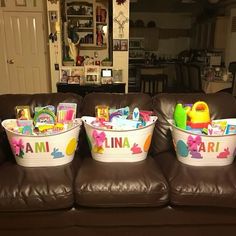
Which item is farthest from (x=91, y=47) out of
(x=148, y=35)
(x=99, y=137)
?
(x=148, y=35)

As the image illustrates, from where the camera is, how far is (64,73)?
3643 millimetres

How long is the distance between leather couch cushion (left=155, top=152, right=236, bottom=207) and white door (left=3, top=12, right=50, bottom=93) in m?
3.50

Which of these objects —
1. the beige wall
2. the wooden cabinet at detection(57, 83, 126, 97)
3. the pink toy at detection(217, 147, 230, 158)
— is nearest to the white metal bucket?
the pink toy at detection(217, 147, 230, 158)

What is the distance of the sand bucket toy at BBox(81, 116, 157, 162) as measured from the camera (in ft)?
5.10

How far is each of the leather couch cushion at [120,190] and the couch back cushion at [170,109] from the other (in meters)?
0.40

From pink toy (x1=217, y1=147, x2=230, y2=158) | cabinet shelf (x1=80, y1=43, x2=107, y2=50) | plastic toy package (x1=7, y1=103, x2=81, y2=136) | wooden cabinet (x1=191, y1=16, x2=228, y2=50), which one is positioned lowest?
pink toy (x1=217, y1=147, x2=230, y2=158)

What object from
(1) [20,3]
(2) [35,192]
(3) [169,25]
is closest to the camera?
(2) [35,192]

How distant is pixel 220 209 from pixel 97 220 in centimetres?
67

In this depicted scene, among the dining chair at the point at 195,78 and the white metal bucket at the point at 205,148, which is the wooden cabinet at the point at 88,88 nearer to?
the dining chair at the point at 195,78

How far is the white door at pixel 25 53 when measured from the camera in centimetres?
420

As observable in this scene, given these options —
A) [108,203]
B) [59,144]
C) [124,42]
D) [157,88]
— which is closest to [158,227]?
[108,203]

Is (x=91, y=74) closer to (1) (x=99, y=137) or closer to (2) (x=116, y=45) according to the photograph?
(2) (x=116, y=45)

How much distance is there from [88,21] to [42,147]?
308 cm

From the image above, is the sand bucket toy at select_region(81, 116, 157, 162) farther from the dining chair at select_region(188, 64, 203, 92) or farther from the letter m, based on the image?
the dining chair at select_region(188, 64, 203, 92)
